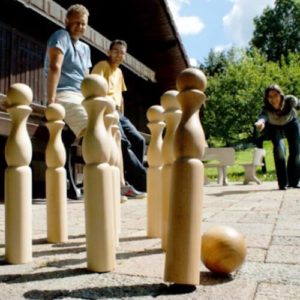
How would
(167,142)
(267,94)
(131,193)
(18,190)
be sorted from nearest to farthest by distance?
(18,190), (167,142), (131,193), (267,94)

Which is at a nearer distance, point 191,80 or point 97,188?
point 191,80

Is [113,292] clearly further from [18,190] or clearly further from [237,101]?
[237,101]

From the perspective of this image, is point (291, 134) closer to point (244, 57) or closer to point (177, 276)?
point (177, 276)

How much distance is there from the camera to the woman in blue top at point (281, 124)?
268 inches

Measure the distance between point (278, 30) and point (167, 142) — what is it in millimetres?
56767

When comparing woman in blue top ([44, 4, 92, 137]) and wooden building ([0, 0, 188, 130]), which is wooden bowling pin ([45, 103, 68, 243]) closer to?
woman in blue top ([44, 4, 92, 137])

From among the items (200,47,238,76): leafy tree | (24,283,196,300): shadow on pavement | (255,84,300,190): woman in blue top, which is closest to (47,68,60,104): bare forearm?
(24,283,196,300): shadow on pavement

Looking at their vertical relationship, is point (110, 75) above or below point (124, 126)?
above

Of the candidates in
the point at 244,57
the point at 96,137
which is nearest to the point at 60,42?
the point at 96,137

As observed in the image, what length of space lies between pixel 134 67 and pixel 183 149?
9.18 metres

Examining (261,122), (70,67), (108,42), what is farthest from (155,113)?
(108,42)

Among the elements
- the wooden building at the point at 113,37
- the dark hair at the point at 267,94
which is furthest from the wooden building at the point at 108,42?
the dark hair at the point at 267,94

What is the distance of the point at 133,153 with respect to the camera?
5.38 meters

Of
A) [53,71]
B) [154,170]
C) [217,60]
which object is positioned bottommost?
[154,170]
